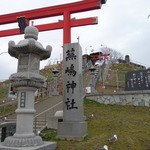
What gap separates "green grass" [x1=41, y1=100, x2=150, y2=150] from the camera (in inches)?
219

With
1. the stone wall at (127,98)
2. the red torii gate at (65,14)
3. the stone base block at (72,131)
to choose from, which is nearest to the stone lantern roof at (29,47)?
the stone base block at (72,131)

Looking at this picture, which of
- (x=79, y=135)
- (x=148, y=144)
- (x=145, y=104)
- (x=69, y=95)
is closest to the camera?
(x=148, y=144)

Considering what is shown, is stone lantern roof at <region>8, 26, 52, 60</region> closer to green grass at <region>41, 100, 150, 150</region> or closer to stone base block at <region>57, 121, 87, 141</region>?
stone base block at <region>57, 121, 87, 141</region>

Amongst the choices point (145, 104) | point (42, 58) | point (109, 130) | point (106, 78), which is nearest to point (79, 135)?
point (109, 130)

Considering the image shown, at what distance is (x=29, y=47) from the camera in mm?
4984

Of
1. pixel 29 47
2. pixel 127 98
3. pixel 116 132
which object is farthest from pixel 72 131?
pixel 127 98

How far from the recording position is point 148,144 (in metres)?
5.78

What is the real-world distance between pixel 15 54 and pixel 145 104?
8882mm

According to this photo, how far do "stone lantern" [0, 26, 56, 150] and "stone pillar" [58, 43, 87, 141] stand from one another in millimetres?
1341

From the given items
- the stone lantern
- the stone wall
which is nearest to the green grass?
the stone wall

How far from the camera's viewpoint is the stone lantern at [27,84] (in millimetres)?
4555

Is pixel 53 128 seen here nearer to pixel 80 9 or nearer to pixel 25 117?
pixel 25 117

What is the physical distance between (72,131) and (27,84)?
261 centimetres

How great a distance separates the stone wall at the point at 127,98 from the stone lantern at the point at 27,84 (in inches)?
312
